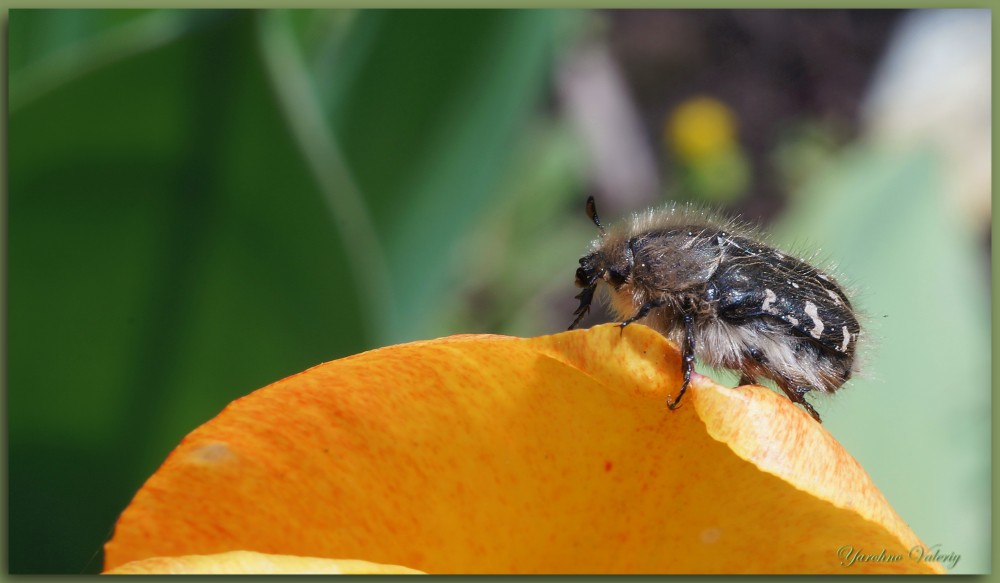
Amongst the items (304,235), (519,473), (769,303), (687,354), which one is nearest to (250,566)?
(519,473)

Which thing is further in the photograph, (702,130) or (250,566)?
(702,130)

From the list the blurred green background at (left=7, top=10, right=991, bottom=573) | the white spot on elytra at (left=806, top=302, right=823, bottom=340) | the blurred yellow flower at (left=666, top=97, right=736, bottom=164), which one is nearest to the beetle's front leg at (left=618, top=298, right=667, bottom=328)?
the white spot on elytra at (left=806, top=302, right=823, bottom=340)

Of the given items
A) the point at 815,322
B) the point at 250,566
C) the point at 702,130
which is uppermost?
the point at 702,130

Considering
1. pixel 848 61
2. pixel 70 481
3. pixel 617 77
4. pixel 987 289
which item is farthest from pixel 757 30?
pixel 70 481

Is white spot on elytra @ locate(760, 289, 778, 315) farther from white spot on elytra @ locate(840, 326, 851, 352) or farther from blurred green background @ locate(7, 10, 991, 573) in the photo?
blurred green background @ locate(7, 10, 991, 573)

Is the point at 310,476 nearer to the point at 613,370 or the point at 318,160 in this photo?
the point at 613,370

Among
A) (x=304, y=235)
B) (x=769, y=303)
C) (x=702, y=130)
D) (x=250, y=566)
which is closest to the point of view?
(x=250, y=566)

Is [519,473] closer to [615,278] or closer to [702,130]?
[615,278]
